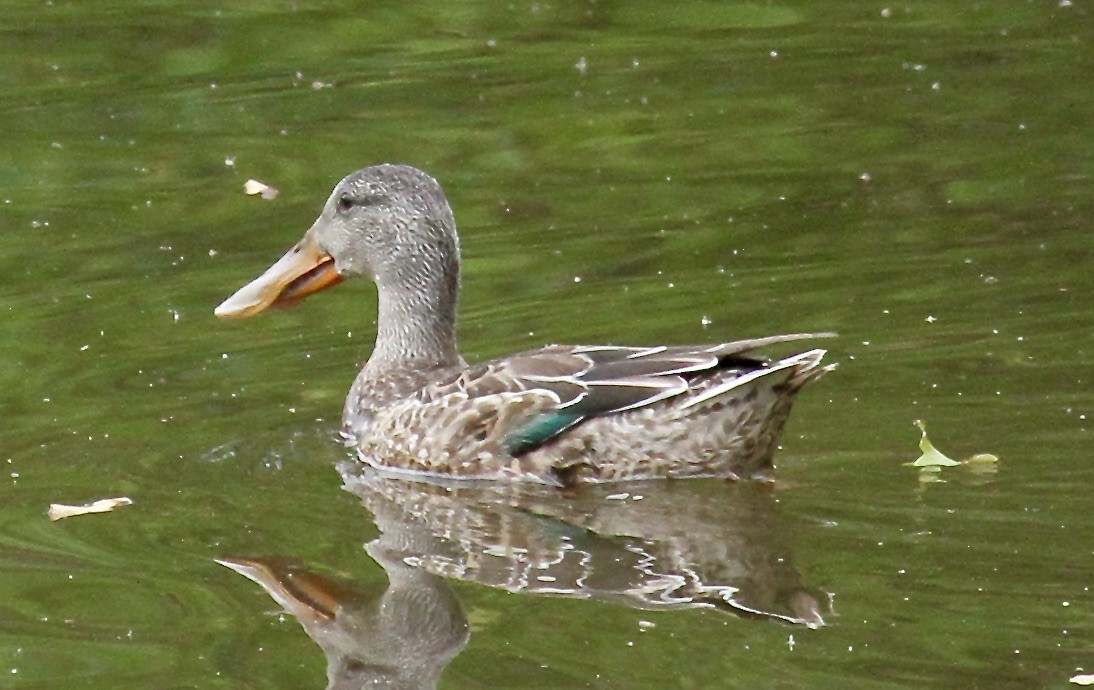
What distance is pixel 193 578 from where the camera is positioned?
7754 millimetres

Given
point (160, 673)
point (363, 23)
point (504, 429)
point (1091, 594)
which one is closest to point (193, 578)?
point (160, 673)

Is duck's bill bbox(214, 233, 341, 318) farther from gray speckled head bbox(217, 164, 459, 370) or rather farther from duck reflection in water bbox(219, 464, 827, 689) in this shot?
duck reflection in water bbox(219, 464, 827, 689)

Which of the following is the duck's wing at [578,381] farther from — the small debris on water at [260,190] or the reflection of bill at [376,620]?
the small debris on water at [260,190]

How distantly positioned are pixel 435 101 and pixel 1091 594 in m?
7.69

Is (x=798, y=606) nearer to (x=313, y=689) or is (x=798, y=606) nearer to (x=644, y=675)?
(x=644, y=675)

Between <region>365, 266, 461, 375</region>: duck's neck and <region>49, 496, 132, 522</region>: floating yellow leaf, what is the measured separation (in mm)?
1482

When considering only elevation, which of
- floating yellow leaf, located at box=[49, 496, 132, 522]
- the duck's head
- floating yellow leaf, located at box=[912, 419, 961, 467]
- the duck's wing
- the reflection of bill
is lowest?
floating yellow leaf, located at box=[49, 496, 132, 522]

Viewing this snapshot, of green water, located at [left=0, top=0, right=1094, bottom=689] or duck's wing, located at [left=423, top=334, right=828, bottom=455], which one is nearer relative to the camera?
green water, located at [left=0, top=0, right=1094, bottom=689]

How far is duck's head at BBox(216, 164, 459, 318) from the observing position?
31.8 feet

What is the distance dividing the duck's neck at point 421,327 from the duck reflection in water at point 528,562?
0.86 metres

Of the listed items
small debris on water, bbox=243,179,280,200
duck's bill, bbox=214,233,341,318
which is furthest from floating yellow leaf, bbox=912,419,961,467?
small debris on water, bbox=243,179,280,200

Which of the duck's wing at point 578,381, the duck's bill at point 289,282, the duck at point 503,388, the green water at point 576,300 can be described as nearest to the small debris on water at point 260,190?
the green water at point 576,300

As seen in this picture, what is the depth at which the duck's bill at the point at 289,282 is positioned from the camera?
9969 millimetres

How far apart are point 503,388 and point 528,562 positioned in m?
1.20
